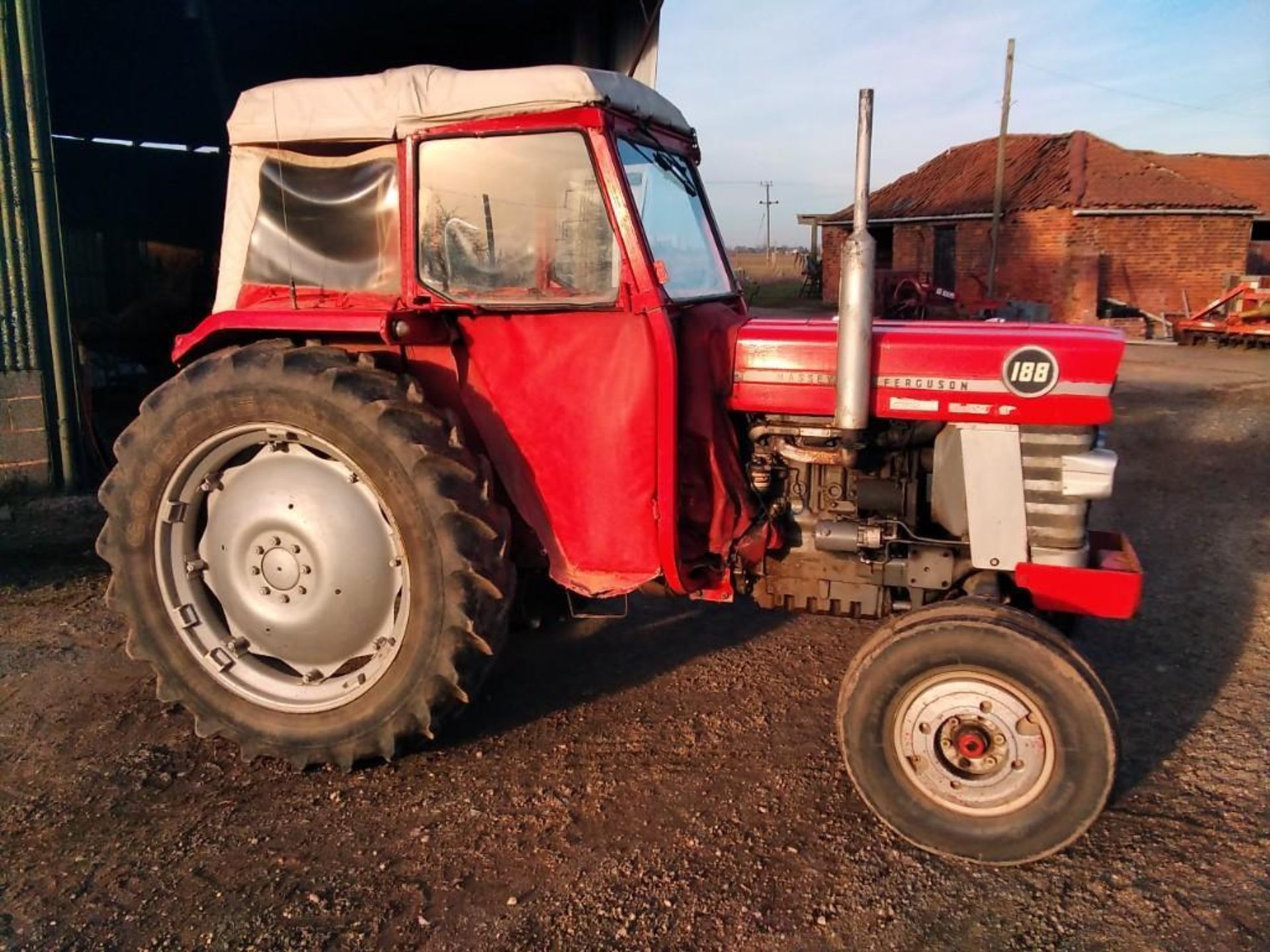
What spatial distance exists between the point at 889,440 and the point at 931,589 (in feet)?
1.95

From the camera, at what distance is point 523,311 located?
345 centimetres

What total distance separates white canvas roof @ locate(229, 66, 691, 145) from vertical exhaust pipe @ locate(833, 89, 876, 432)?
3.23 ft

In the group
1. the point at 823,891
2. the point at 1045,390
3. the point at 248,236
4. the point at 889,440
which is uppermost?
the point at 248,236

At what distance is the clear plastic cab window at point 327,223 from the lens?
142 inches

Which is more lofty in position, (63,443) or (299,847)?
(63,443)

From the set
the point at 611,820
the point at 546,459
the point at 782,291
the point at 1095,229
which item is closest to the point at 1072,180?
the point at 1095,229

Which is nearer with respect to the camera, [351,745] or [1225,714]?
[351,745]

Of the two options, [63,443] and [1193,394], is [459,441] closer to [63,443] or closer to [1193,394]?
[63,443]

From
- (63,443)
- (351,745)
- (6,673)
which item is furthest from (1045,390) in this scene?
(63,443)

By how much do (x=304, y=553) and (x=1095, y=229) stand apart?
77.5 feet

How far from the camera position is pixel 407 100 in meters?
3.45

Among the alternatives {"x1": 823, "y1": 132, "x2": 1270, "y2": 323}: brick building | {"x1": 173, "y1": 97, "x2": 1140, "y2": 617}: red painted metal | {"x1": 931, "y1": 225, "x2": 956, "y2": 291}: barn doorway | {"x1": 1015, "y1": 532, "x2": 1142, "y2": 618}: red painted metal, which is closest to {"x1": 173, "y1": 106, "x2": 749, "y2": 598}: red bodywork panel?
{"x1": 173, "y1": 97, "x2": 1140, "y2": 617}: red painted metal

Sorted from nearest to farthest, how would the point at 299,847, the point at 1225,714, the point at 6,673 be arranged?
the point at 299,847 < the point at 1225,714 < the point at 6,673

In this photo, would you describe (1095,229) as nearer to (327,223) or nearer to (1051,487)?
(1051,487)
